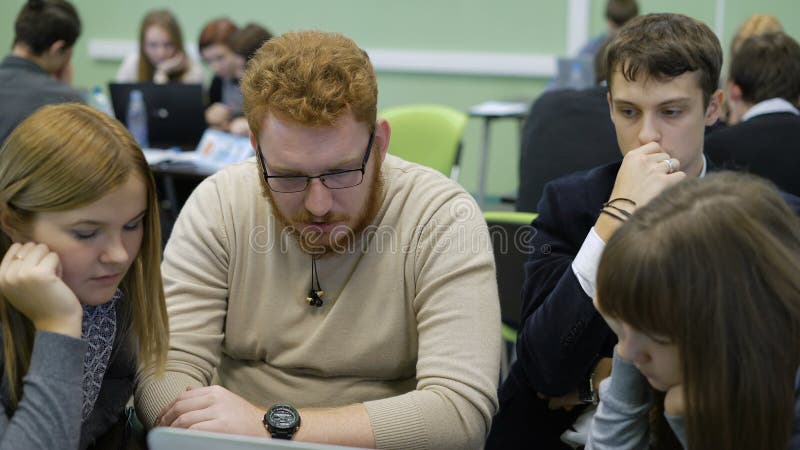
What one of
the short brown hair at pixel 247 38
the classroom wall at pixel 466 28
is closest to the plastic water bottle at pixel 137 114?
the short brown hair at pixel 247 38

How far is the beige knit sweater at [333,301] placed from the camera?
1.59 m

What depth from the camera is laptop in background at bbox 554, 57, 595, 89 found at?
5.33 m

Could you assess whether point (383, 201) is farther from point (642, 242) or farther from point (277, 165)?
point (642, 242)

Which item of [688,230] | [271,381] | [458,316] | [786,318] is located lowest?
[271,381]

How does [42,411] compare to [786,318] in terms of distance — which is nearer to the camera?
[786,318]

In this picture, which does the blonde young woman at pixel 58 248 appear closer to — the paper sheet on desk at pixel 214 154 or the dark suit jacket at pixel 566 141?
the dark suit jacket at pixel 566 141

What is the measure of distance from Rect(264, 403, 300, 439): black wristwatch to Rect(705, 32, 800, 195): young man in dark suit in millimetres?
1556

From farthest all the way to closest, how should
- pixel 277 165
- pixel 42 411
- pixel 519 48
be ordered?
pixel 519 48, pixel 277 165, pixel 42 411

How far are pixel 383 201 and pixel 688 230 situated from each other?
714 mm

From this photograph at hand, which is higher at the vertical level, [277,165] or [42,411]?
[277,165]

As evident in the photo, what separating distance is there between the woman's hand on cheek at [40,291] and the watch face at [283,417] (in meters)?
0.34

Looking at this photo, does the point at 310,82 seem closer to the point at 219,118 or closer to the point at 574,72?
the point at 219,118

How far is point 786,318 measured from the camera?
1.10 metres

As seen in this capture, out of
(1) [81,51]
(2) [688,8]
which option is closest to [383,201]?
(2) [688,8]
